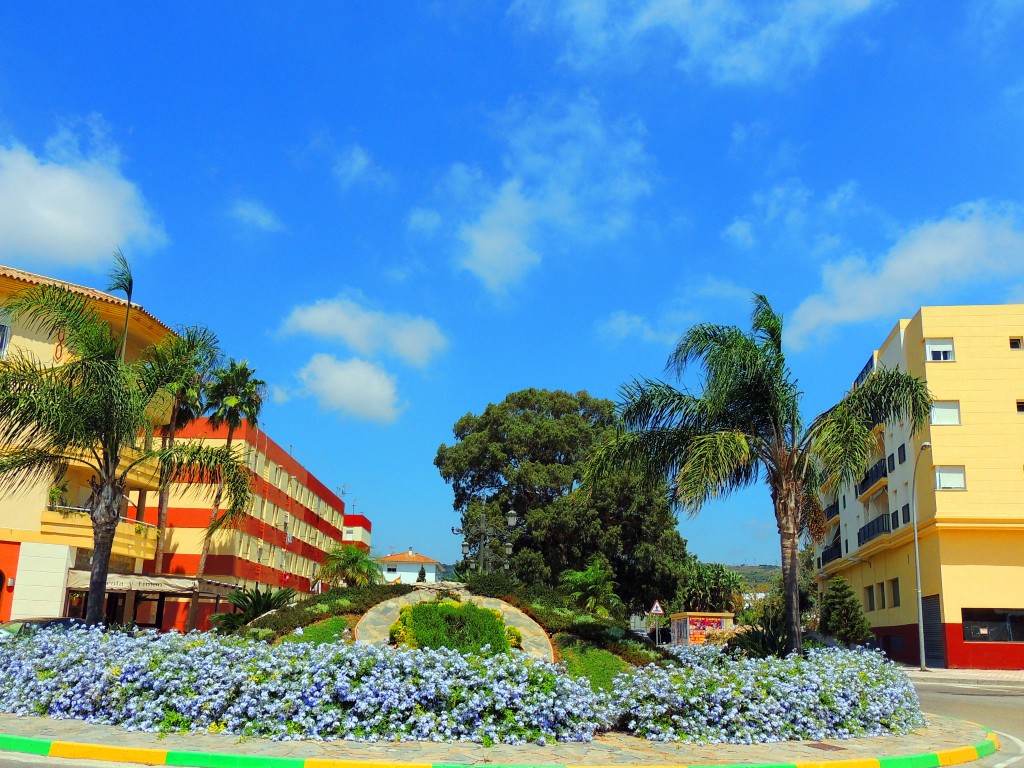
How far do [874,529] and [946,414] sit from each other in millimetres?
10322

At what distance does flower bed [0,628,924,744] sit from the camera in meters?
9.88

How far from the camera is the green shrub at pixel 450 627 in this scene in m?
14.2

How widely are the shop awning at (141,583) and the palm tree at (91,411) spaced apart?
12.8 m

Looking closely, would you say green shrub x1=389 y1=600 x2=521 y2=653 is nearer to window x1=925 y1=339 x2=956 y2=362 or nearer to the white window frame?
the white window frame

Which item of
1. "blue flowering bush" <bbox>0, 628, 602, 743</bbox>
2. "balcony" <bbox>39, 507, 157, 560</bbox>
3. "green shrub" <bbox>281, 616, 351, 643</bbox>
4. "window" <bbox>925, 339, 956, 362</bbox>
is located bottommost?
"blue flowering bush" <bbox>0, 628, 602, 743</bbox>

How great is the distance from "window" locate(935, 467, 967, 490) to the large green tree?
1099 centimetres

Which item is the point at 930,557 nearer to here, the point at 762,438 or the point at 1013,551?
the point at 1013,551

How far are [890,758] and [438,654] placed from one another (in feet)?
16.9

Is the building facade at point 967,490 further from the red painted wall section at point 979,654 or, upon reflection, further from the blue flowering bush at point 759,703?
the blue flowering bush at point 759,703

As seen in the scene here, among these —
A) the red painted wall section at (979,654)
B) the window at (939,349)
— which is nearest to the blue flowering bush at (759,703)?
the red painted wall section at (979,654)

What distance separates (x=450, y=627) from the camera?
47.5 ft

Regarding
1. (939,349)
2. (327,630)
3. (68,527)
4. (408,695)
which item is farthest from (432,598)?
(939,349)

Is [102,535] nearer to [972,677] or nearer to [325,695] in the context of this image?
[325,695]

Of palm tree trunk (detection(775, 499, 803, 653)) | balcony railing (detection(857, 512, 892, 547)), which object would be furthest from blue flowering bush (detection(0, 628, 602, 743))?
balcony railing (detection(857, 512, 892, 547))
